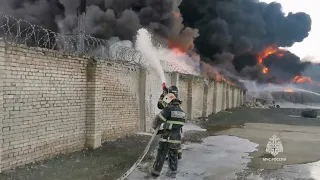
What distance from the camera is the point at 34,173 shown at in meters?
5.83

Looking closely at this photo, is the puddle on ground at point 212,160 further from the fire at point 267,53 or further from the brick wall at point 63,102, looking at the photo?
the fire at point 267,53

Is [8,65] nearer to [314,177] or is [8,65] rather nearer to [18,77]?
[18,77]

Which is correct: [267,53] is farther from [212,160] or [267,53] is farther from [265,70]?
[212,160]

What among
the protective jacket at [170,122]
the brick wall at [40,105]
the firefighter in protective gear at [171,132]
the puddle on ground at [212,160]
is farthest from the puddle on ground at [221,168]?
the brick wall at [40,105]

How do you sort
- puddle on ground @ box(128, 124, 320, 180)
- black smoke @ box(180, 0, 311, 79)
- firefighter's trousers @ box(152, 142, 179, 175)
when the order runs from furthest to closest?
black smoke @ box(180, 0, 311, 79)
puddle on ground @ box(128, 124, 320, 180)
firefighter's trousers @ box(152, 142, 179, 175)

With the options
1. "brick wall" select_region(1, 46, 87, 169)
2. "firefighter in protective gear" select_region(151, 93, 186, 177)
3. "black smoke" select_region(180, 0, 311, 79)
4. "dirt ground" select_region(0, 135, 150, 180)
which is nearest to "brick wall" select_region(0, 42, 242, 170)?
"brick wall" select_region(1, 46, 87, 169)

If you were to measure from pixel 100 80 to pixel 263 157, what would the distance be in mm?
4538

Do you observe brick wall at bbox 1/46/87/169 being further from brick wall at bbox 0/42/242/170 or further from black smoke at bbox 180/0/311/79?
black smoke at bbox 180/0/311/79

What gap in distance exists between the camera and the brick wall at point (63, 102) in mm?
5797

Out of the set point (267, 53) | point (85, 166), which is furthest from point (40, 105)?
point (267, 53)

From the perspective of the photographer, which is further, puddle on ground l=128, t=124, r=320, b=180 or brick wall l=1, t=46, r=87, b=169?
puddle on ground l=128, t=124, r=320, b=180

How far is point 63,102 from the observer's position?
7340mm

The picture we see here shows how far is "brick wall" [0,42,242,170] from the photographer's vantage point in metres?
5.80

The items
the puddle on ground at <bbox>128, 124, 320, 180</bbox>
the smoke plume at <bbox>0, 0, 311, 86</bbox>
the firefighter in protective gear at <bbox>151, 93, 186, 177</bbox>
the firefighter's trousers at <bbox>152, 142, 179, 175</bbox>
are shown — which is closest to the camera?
the firefighter's trousers at <bbox>152, 142, 179, 175</bbox>
